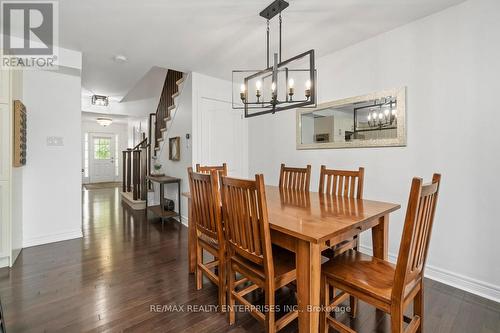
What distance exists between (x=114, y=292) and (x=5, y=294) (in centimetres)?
86

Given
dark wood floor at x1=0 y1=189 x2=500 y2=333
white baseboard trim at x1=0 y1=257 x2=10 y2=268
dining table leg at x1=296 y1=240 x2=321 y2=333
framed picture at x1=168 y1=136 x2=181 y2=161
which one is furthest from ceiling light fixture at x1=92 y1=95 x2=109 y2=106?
dining table leg at x1=296 y1=240 x2=321 y2=333

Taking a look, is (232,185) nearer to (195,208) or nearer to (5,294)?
(195,208)

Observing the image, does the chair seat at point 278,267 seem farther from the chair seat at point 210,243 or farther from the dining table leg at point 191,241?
the dining table leg at point 191,241

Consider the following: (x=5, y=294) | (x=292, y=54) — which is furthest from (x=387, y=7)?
(x=5, y=294)

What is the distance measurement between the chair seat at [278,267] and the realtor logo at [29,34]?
2768mm

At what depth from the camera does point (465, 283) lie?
6.72 feet

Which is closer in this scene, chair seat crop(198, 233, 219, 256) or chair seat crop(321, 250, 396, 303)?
chair seat crop(321, 250, 396, 303)

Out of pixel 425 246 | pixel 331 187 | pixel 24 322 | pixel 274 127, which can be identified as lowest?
pixel 24 322

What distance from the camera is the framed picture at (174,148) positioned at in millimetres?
4148

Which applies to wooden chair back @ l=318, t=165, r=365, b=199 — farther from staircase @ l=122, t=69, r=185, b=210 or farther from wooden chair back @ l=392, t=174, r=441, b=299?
staircase @ l=122, t=69, r=185, b=210

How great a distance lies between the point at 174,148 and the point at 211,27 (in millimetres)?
2330

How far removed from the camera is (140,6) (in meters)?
2.17

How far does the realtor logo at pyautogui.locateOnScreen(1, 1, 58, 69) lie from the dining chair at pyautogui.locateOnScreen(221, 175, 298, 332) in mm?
2463

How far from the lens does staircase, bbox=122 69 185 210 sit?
4.66 metres
